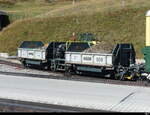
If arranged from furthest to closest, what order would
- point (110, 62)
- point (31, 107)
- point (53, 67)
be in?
point (53, 67)
point (110, 62)
point (31, 107)

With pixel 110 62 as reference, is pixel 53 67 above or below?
below

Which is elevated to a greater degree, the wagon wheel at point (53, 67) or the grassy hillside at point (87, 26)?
the grassy hillside at point (87, 26)

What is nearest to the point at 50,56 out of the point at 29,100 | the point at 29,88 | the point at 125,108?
the point at 29,88

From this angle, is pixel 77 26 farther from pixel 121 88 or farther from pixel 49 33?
pixel 121 88

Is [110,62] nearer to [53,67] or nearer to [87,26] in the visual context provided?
[53,67]

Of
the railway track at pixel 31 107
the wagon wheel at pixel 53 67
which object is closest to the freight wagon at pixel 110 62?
the wagon wheel at pixel 53 67

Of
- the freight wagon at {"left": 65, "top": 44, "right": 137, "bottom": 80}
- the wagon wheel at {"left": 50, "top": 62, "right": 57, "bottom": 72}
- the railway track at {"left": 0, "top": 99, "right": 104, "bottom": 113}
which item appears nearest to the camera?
the railway track at {"left": 0, "top": 99, "right": 104, "bottom": 113}

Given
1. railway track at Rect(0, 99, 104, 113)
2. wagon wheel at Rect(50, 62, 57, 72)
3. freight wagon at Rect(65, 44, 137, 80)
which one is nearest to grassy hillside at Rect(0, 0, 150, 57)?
wagon wheel at Rect(50, 62, 57, 72)

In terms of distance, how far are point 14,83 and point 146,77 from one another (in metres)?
6.24

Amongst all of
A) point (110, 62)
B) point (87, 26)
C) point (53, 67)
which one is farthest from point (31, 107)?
point (87, 26)

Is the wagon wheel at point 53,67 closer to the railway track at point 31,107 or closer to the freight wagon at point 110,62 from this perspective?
the freight wagon at point 110,62

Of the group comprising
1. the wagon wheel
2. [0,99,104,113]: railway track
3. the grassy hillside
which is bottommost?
[0,99,104,113]: railway track

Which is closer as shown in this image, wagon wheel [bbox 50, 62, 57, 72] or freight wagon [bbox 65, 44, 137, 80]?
freight wagon [bbox 65, 44, 137, 80]

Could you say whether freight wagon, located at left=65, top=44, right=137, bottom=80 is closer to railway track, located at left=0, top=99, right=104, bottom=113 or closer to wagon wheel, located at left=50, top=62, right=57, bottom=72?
wagon wheel, located at left=50, top=62, right=57, bottom=72
